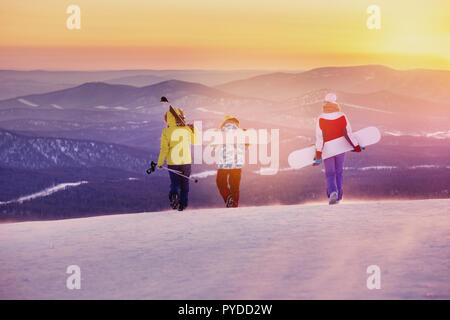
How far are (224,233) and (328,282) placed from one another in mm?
3156

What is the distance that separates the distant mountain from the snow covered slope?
45883 millimetres

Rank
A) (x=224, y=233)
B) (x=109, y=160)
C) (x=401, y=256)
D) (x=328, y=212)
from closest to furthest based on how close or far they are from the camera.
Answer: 1. (x=401, y=256)
2. (x=224, y=233)
3. (x=328, y=212)
4. (x=109, y=160)

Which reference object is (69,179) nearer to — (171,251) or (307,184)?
(307,184)

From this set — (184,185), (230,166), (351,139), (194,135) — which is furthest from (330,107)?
(184,185)

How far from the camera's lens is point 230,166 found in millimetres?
14148

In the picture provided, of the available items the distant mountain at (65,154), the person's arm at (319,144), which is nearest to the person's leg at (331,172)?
the person's arm at (319,144)

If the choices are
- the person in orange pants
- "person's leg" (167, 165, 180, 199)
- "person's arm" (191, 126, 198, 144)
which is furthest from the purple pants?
"person's leg" (167, 165, 180, 199)

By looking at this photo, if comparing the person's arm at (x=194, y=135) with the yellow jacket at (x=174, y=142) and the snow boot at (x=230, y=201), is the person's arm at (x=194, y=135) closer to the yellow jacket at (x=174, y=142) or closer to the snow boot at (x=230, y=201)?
the yellow jacket at (x=174, y=142)

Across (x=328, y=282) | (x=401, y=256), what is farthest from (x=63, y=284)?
(x=401, y=256)

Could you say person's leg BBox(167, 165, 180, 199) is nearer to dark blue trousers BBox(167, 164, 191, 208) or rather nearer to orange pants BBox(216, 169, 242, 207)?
dark blue trousers BBox(167, 164, 191, 208)

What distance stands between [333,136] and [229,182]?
2066 millimetres

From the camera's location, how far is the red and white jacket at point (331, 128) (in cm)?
1392

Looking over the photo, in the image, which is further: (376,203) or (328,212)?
(376,203)

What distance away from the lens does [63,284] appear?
28.3ft
